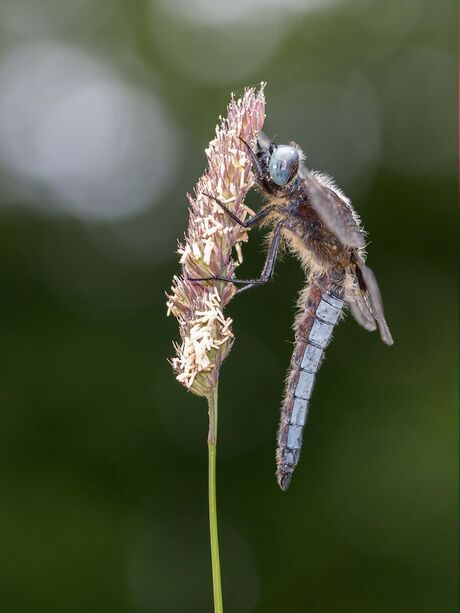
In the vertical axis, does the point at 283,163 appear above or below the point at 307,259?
above

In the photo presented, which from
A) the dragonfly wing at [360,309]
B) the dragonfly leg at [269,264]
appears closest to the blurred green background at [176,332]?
the dragonfly wing at [360,309]

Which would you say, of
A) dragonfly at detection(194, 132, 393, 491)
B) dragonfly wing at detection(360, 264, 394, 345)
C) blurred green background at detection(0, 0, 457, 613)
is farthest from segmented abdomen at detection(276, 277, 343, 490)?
blurred green background at detection(0, 0, 457, 613)

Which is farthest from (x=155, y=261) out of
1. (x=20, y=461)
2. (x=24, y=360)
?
(x=20, y=461)

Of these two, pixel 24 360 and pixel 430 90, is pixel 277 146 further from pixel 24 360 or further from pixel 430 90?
pixel 430 90

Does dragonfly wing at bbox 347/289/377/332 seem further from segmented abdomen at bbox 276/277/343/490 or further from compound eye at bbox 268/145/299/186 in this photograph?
compound eye at bbox 268/145/299/186

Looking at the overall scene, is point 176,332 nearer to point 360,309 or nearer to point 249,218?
point 360,309

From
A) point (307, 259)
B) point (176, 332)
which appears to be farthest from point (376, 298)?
point (176, 332)

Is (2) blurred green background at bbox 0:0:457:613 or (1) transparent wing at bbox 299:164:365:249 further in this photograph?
(2) blurred green background at bbox 0:0:457:613
